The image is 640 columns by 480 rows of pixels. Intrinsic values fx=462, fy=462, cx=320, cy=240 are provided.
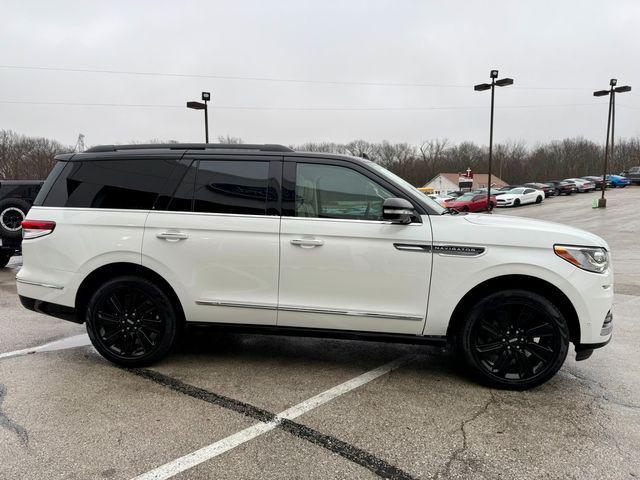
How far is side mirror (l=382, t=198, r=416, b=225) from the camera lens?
11.5ft

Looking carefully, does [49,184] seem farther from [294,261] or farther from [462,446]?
[462,446]

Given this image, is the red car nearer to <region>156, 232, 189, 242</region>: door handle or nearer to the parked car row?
the parked car row

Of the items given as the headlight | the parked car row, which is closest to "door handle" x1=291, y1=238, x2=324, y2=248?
the headlight

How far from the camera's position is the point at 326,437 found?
9.75 feet

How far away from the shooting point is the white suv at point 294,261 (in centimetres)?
360

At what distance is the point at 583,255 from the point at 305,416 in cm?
242

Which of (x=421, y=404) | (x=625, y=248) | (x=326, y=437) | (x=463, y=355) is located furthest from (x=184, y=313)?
(x=625, y=248)

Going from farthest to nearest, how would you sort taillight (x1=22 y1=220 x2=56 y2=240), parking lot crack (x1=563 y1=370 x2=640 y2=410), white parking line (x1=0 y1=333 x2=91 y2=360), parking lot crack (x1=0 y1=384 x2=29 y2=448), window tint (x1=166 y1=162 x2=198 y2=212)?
white parking line (x1=0 y1=333 x2=91 y2=360), taillight (x1=22 y1=220 x2=56 y2=240), window tint (x1=166 y1=162 x2=198 y2=212), parking lot crack (x1=563 y1=370 x2=640 y2=410), parking lot crack (x1=0 y1=384 x2=29 y2=448)

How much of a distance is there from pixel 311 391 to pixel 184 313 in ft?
4.31

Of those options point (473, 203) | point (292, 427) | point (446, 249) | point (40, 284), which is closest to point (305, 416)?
point (292, 427)

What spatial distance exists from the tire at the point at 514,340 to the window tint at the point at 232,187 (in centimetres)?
197

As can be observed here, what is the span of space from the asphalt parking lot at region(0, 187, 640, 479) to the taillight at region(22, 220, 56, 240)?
3.92ft

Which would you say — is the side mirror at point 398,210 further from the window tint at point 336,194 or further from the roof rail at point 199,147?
the roof rail at point 199,147

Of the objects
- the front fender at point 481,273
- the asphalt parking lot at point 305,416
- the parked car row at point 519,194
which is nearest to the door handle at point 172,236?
the asphalt parking lot at point 305,416
